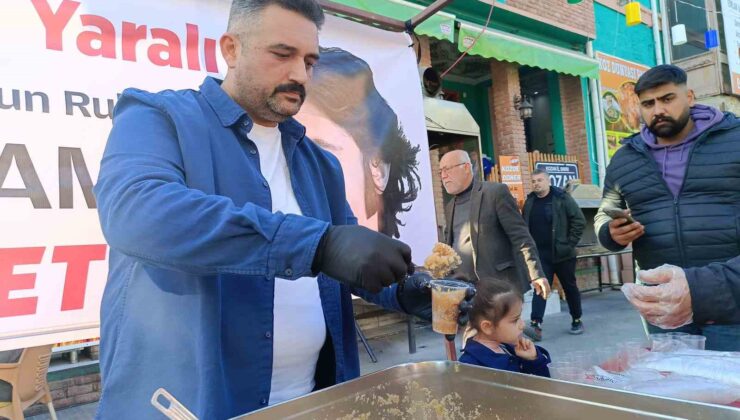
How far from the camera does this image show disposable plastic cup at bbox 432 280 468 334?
1.28 metres

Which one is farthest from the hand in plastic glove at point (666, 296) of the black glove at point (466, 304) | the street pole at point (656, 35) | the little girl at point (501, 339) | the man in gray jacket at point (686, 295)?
the street pole at point (656, 35)

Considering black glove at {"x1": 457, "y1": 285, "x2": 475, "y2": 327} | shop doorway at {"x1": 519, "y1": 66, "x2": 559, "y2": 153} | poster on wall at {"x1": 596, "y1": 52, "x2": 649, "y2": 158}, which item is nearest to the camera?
black glove at {"x1": 457, "y1": 285, "x2": 475, "y2": 327}

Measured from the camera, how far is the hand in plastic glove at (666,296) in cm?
158

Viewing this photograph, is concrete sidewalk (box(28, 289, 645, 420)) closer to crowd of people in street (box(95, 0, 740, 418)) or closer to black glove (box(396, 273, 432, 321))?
crowd of people in street (box(95, 0, 740, 418))

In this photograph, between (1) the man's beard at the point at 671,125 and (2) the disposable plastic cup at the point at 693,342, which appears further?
(1) the man's beard at the point at 671,125

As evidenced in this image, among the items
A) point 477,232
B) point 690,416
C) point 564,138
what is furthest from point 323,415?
point 564,138

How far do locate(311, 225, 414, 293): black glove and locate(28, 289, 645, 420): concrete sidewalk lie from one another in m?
3.94

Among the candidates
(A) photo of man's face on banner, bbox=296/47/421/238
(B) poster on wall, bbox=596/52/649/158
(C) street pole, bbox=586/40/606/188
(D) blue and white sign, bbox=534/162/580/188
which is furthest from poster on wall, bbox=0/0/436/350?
(B) poster on wall, bbox=596/52/649/158

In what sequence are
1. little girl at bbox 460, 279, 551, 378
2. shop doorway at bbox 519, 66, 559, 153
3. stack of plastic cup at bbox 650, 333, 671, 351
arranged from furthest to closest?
shop doorway at bbox 519, 66, 559, 153
little girl at bbox 460, 279, 551, 378
stack of plastic cup at bbox 650, 333, 671, 351

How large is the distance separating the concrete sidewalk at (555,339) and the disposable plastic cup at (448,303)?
357cm

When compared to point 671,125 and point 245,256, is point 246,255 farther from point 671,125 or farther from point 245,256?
point 671,125

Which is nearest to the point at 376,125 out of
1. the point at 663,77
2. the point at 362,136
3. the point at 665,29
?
the point at 362,136

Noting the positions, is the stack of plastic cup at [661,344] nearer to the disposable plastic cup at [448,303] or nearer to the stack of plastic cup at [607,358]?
the stack of plastic cup at [607,358]

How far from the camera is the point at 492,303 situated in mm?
2436
